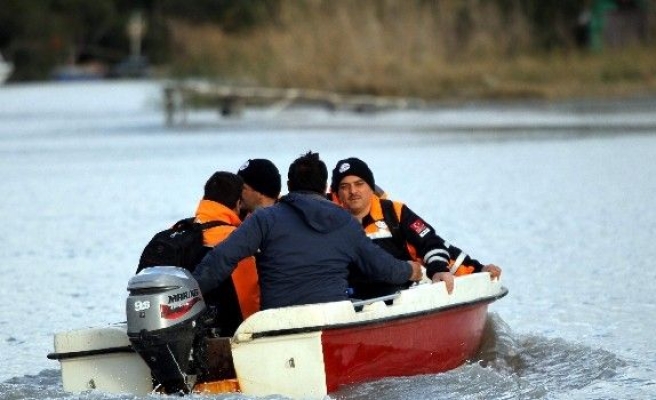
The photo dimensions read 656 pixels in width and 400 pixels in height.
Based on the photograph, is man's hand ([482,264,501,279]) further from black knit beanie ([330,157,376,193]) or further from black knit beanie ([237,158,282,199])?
black knit beanie ([237,158,282,199])

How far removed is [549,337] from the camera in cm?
1044

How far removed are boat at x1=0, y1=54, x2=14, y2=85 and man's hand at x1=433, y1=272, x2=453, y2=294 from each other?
7485 cm

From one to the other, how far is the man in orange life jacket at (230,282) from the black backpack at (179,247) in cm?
6

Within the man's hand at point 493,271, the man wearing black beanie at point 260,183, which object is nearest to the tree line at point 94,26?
the man's hand at point 493,271

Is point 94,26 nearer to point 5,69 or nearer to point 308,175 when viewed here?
point 5,69

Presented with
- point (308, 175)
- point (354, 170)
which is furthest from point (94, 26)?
point (308, 175)

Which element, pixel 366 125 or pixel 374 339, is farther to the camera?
pixel 366 125

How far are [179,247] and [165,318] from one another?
2.37ft

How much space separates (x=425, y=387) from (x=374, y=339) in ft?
1.76

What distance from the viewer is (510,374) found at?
30.9 ft

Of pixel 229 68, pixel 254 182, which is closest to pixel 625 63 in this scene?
pixel 229 68

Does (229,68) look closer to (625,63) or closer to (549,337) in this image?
(625,63)

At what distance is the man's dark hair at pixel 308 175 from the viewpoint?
8.34m

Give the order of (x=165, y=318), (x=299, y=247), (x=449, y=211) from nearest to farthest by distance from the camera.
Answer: (x=165, y=318) < (x=299, y=247) < (x=449, y=211)
